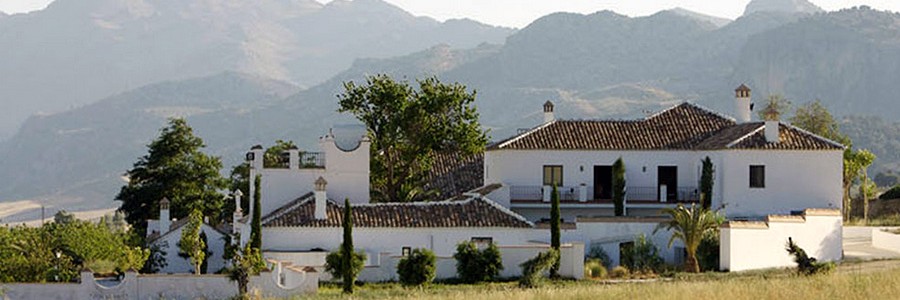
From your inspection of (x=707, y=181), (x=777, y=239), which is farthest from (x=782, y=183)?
(x=777, y=239)

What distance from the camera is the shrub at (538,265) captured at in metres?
36.9

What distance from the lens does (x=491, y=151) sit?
49125mm

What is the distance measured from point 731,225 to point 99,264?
19494mm

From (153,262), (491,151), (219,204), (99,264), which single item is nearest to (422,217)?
(491,151)

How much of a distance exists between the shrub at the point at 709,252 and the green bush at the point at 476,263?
569 cm

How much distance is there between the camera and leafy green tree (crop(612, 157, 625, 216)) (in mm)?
45781

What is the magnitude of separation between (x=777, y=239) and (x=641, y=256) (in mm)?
A: 3908

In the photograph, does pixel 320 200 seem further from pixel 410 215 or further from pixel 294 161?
pixel 294 161

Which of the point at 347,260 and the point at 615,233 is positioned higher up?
the point at 615,233

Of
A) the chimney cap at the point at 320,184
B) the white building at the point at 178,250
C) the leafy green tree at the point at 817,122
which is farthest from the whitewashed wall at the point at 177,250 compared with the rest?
the leafy green tree at the point at 817,122

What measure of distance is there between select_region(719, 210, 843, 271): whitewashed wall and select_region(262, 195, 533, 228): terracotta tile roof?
668cm

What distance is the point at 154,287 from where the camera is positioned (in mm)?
37062

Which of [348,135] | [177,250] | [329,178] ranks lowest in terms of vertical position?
[177,250]

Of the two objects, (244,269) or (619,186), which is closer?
(244,269)
